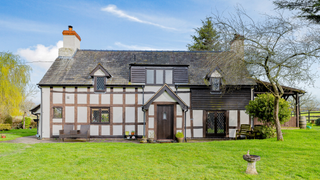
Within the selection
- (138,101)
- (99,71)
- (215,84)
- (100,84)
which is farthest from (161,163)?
(99,71)

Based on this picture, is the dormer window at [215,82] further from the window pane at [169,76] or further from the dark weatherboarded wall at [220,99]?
the window pane at [169,76]

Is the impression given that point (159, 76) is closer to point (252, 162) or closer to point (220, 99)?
point (220, 99)

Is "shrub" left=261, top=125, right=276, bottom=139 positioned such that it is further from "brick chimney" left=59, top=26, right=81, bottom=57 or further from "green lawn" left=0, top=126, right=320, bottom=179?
"brick chimney" left=59, top=26, right=81, bottom=57

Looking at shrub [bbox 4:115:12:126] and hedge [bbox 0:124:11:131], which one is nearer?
A: hedge [bbox 0:124:11:131]

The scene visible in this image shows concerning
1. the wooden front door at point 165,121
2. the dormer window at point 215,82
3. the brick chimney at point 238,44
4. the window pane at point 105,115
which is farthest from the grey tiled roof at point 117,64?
the wooden front door at point 165,121

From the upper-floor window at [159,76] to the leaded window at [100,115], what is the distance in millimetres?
3903

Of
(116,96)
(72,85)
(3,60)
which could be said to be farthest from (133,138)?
(3,60)

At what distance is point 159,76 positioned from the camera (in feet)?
50.0

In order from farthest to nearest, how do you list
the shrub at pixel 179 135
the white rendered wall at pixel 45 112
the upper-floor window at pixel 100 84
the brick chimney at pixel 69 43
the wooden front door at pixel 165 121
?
the brick chimney at pixel 69 43 → the upper-floor window at pixel 100 84 → the white rendered wall at pixel 45 112 → the wooden front door at pixel 165 121 → the shrub at pixel 179 135

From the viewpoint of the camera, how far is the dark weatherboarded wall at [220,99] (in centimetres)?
1505

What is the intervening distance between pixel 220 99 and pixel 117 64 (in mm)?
8629

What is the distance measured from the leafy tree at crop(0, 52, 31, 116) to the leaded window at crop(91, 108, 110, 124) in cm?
1338

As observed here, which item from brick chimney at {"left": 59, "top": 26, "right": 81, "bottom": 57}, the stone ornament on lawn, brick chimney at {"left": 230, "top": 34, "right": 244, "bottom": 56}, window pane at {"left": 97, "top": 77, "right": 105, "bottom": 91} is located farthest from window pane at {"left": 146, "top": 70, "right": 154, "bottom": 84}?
the stone ornament on lawn

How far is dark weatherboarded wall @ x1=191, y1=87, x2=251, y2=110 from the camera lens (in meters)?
15.0
